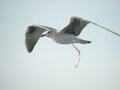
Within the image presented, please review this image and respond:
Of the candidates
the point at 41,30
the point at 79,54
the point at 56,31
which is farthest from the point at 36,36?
the point at 79,54

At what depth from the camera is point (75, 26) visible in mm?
9797

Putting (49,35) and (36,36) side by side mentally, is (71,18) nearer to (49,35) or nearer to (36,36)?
(49,35)

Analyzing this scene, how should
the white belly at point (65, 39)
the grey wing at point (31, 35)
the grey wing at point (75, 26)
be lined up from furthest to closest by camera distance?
the grey wing at point (31, 35), the grey wing at point (75, 26), the white belly at point (65, 39)

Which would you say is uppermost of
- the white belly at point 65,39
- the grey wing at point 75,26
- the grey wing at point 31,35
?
the grey wing at point 75,26

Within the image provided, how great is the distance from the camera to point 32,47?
38.0 feet

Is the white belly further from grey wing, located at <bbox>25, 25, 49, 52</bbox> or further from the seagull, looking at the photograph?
grey wing, located at <bbox>25, 25, 49, 52</bbox>

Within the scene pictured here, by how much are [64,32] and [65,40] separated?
23.3 inches

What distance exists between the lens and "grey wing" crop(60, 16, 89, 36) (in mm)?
9466

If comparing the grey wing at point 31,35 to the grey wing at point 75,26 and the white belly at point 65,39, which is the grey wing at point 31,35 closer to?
the grey wing at point 75,26

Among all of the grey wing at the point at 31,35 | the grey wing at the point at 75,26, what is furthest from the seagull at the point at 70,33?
the grey wing at the point at 31,35

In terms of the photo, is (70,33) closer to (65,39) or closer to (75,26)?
(75,26)

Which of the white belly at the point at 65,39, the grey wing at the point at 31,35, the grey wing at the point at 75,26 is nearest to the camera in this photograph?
the white belly at the point at 65,39

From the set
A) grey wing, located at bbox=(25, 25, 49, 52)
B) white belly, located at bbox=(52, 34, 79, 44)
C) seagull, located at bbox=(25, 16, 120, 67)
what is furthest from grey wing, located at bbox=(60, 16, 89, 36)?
grey wing, located at bbox=(25, 25, 49, 52)

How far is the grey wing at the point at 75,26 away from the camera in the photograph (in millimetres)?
9466
